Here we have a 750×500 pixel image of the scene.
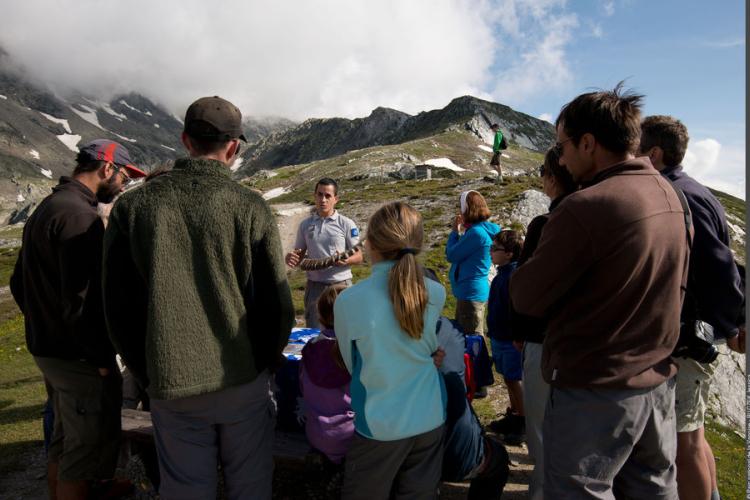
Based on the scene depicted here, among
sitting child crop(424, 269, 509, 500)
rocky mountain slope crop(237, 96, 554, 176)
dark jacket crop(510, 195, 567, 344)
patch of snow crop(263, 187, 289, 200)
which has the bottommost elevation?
sitting child crop(424, 269, 509, 500)

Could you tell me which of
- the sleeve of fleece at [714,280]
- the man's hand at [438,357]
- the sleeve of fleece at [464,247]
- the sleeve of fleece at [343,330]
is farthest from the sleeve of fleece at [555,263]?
the sleeve of fleece at [464,247]

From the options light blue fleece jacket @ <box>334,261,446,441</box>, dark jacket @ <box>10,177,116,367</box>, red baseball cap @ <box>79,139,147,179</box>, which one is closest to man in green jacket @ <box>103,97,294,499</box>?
light blue fleece jacket @ <box>334,261,446,441</box>

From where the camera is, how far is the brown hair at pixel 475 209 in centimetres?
684

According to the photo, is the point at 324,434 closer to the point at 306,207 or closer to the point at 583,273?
the point at 583,273

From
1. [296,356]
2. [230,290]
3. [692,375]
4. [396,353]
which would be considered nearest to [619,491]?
[692,375]

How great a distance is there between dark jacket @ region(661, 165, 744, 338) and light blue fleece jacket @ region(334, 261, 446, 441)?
2.01m

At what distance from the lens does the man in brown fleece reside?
2.61 metres

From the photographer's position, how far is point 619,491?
304 centimetres

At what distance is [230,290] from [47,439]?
3628mm

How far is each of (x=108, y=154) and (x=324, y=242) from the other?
358cm

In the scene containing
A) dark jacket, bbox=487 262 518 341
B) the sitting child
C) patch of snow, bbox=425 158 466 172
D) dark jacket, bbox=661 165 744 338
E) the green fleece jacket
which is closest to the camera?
the green fleece jacket

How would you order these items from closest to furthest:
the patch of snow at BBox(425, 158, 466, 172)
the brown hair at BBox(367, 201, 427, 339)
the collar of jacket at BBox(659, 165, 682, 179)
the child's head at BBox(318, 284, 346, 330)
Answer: the brown hair at BBox(367, 201, 427, 339)
the collar of jacket at BBox(659, 165, 682, 179)
the child's head at BBox(318, 284, 346, 330)
the patch of snow at BBox(425, 158, 466, 172)

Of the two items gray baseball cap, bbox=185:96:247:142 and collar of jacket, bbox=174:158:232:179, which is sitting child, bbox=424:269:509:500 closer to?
collar of jacket, bbox=174:158:232:179

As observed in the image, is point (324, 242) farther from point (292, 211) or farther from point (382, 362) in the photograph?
point (292, 211)
